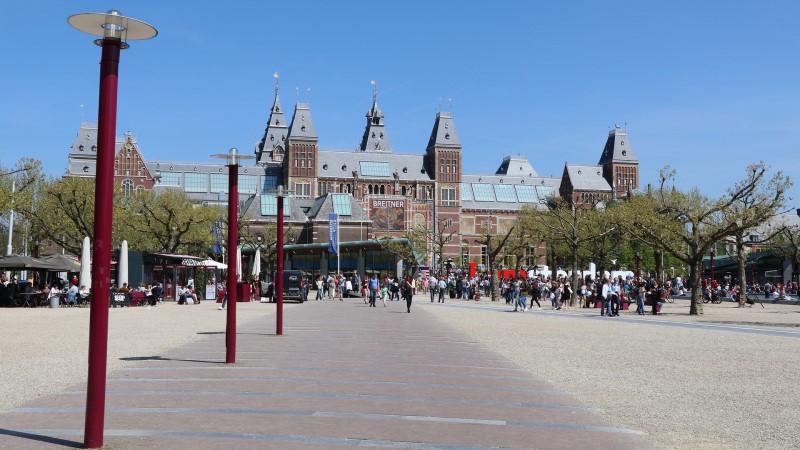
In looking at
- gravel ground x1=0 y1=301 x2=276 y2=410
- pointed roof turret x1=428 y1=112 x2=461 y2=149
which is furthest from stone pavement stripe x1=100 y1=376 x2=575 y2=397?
pointed roof turret x1=428 y1=112 x2=461 y2=149

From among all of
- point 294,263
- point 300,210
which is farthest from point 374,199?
point 294,263

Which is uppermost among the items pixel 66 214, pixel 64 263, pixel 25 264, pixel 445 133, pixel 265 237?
pixel 445 133

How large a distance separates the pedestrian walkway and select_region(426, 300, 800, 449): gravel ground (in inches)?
21.9

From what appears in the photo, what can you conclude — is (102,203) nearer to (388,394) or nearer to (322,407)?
(322,407)

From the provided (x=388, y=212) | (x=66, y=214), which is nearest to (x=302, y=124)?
(x=388, y=212)

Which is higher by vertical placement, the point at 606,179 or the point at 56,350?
the point at 606,179

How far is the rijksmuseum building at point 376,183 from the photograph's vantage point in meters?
114

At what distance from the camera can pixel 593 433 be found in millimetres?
7898

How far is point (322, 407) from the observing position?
8930mm

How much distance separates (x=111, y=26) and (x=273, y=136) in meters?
154

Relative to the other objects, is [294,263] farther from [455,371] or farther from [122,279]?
[455,371]

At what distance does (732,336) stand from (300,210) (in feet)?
313

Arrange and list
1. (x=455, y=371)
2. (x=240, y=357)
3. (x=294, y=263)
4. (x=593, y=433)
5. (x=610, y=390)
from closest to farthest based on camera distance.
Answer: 1. (x=593, y=433)
2. (x=610, y=390)
3. (x=455, y=371)
4. (x=240, y=357)
5. (x=294, y=263)

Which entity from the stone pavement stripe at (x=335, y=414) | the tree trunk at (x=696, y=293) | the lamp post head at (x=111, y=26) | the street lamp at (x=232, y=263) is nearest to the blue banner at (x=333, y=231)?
the tree trunk at (x=696, y=293)
